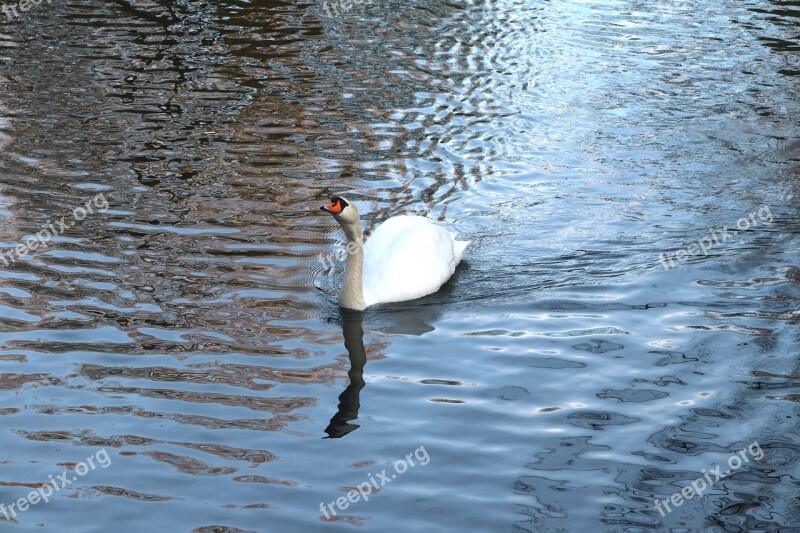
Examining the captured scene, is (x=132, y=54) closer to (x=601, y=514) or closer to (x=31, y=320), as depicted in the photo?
(x=31, y=320)

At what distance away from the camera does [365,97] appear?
1683 centimetres

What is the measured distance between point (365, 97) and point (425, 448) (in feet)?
31.8

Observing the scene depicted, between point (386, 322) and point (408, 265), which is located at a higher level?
point (408, 265)

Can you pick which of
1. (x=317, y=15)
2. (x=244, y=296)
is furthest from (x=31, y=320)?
(x=317, y=15)

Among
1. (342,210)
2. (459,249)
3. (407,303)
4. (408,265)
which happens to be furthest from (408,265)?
(342,210)

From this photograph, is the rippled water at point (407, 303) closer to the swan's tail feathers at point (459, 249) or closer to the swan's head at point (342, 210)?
the swan's tail feathers at point (459, 249)

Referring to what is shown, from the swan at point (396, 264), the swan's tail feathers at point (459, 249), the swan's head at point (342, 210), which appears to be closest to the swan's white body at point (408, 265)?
the swan at point (396, 264)

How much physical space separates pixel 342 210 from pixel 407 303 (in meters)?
1.22

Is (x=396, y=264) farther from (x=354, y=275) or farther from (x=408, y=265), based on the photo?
(x=354, y=275)

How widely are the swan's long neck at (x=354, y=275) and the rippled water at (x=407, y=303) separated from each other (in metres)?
0.19

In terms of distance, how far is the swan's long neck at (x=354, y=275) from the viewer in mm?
10320

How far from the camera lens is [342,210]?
9938mm

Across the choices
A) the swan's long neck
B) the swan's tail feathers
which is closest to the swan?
the swan's long neck

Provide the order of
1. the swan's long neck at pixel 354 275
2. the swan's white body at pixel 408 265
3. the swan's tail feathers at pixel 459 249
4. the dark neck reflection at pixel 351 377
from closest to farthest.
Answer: the dark neck reflection at pixel 351 377 → the swan's long neck at pixel 354 275 → the swan's white body at pixel 408 265 → the swan's tail feathers at pixel 459 249
